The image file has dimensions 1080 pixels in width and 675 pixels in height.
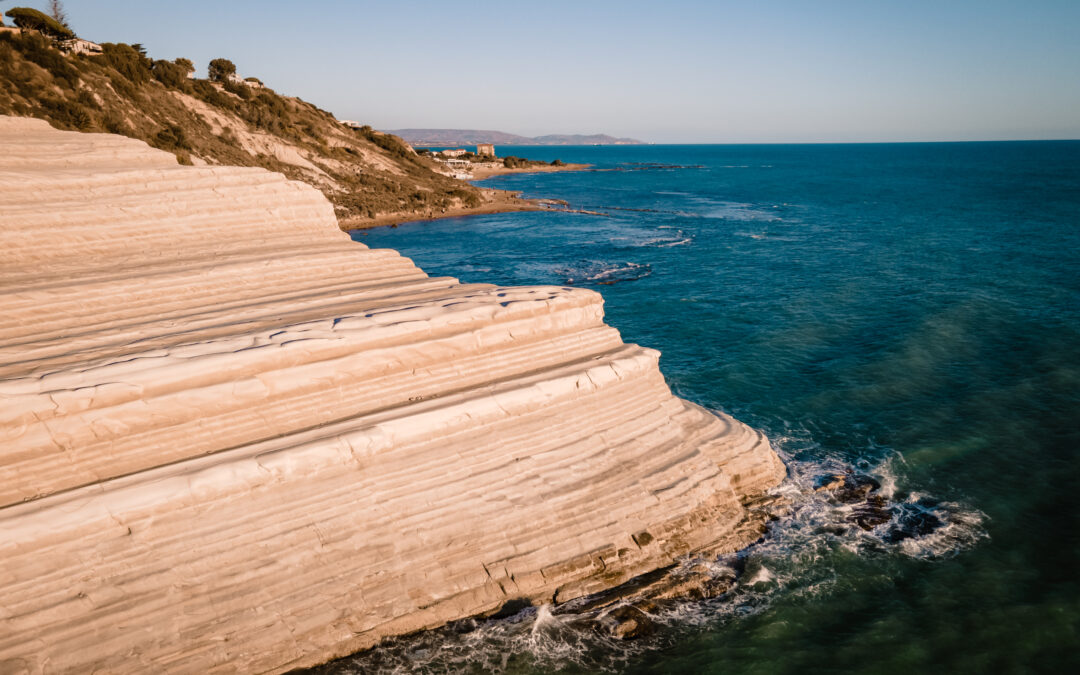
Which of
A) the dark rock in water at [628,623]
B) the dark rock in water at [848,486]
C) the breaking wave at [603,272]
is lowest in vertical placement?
the dark rock in water at [628,623]

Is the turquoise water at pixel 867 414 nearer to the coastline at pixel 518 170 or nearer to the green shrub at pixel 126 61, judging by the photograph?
the green shrub at pixel 126 61

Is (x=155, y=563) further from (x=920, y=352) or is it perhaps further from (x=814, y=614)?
(x=920, y=352)

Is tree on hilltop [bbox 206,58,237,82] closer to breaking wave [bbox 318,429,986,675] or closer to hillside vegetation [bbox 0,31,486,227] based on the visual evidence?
hillside vegetation [bbox 0,31,486,227]

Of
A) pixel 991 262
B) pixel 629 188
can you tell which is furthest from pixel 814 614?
pixel 629 188

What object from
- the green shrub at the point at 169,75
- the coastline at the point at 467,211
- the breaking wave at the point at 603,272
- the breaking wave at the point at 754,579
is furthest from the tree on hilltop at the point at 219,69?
the breaking wave at the point at 754,579

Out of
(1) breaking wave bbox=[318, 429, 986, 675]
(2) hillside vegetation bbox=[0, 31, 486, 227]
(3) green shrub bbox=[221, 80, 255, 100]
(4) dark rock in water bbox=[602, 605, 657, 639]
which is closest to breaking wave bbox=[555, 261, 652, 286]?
(1) breaking wave bbox=[318, 429, 986, 675]

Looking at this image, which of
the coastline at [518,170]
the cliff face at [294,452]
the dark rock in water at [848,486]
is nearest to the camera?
→ the cliff face at [294,452]

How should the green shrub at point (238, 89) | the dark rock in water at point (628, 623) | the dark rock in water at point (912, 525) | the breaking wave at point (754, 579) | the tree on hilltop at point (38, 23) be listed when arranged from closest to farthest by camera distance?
the breaking wave at point (754, 579) → the dark rock in water at point (628, 623) → the dark rock in water at point (912, 525) → the tree on hilltop at point (38, 23) → the green shrub at point (238, 89)
